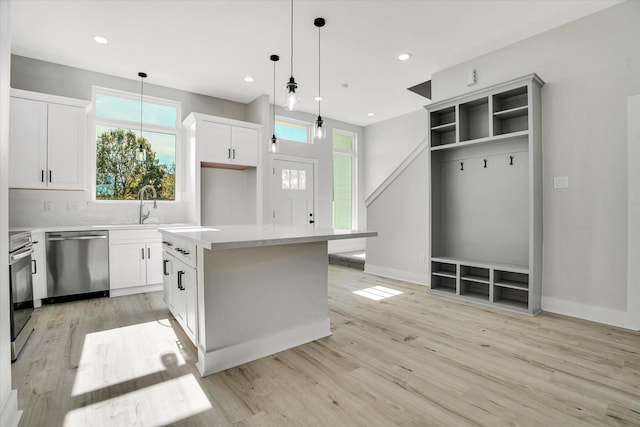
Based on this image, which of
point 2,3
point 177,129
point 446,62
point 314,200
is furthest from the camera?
point 314,200

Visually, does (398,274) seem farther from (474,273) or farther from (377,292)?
(474,273)

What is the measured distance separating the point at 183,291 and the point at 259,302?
73cm

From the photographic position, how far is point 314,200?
6.66 meters

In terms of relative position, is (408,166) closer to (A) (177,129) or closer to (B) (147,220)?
(A) (177,129)

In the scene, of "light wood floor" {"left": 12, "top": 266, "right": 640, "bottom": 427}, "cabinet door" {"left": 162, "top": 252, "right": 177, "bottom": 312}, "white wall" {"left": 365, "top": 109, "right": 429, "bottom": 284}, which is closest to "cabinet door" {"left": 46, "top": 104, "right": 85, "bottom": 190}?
"light wood floor" {"left": 12, "top": 266, "right": 640, "bottom": 427}

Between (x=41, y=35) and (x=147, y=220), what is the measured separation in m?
2.49

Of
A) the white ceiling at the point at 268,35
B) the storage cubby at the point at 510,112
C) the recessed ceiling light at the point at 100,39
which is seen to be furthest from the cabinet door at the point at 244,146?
the storage cubby at the point at 510,112

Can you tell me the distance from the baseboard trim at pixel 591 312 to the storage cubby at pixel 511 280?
269 mm

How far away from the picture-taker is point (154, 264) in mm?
4230

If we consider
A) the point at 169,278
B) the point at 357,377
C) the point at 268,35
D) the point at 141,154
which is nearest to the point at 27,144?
the point at 141,154

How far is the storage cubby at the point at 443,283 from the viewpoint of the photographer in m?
4.16

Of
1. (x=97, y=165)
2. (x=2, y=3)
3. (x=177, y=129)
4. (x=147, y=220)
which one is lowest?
(x=147, y=220)

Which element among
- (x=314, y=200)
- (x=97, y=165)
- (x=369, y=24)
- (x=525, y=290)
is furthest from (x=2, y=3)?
(x=314, y=200)

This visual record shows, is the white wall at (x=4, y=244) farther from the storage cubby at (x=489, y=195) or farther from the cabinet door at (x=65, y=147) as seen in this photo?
the storage cubby at (x=489, y=195)
